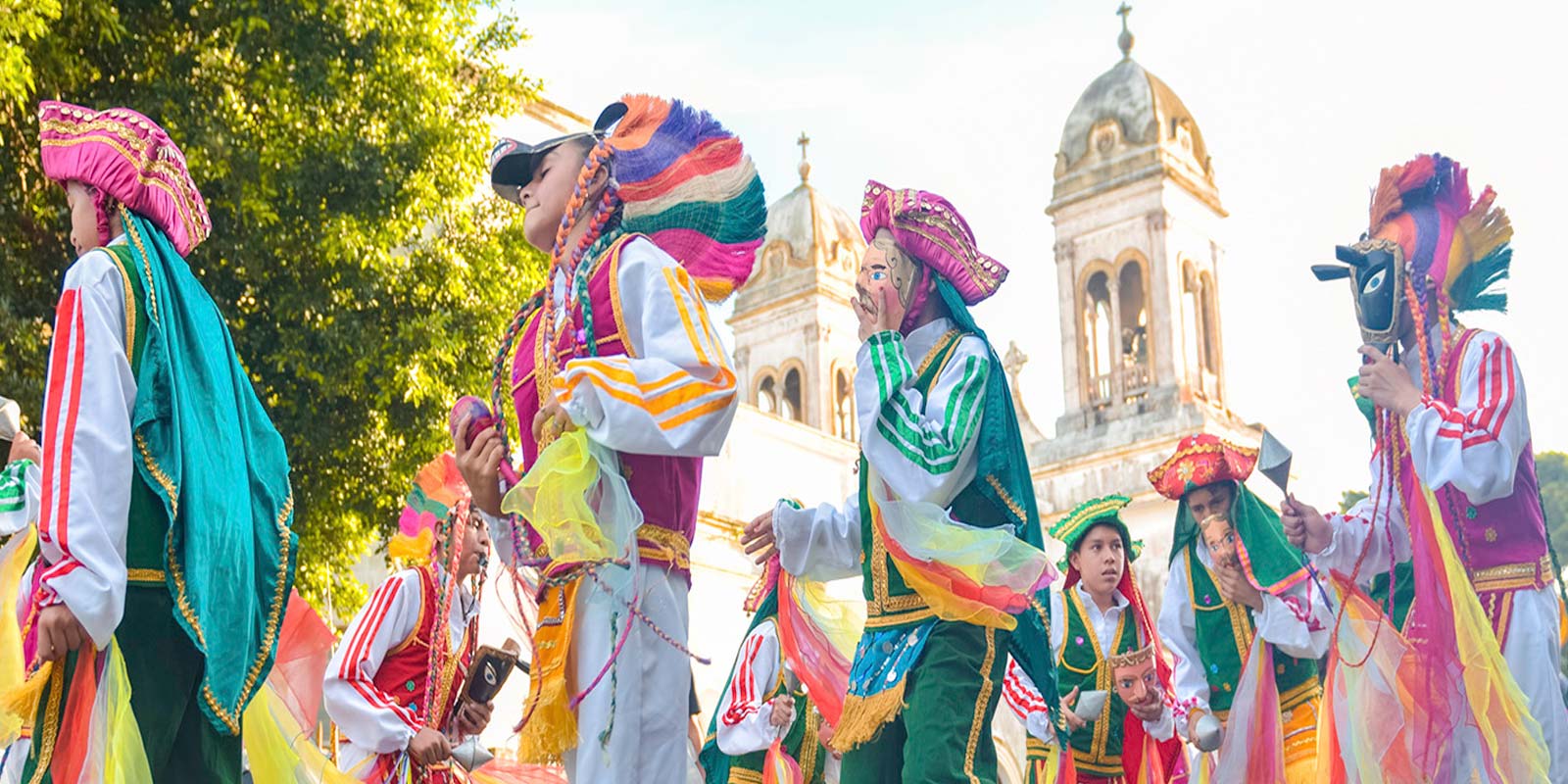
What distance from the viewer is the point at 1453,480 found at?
5957mm

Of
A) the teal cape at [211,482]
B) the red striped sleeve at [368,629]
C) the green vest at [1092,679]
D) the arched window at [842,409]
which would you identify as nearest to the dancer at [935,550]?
the teal cape at [211,482]

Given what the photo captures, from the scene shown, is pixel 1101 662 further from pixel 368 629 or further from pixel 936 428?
pixel 936 428

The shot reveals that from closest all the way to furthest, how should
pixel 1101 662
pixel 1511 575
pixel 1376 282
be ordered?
pixel 1511 575
pixel 1376 282
pixel 1101 662

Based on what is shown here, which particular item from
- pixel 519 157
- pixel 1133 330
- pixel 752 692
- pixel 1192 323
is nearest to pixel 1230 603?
pixel 752 692

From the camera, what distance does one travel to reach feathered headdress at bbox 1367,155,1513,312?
6.71 meters

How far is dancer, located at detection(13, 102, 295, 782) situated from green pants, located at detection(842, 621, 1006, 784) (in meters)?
1.72

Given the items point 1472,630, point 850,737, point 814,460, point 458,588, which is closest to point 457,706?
point 458,588

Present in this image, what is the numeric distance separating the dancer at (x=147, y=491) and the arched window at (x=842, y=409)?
27.5 metres

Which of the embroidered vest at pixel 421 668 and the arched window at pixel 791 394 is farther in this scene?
the arched window at pixel 791 394

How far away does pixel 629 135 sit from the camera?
5.00 metres

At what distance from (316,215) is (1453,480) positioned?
29.5 feet

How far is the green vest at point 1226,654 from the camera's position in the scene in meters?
8.05

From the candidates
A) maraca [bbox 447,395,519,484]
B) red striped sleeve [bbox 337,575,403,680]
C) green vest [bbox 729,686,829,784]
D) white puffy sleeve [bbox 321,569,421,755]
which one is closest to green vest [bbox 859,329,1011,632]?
maraca [bbox 447,395,519,484]

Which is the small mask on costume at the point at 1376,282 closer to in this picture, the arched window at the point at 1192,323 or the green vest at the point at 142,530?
the green vest at the point at 142,530
